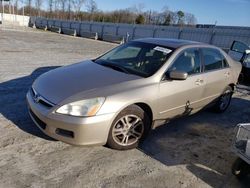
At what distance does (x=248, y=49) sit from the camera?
26.5 ft

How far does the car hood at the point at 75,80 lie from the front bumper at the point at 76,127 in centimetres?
22

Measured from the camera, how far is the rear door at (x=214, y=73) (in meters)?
4.92

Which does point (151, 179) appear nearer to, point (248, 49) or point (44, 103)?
point (44, 103)

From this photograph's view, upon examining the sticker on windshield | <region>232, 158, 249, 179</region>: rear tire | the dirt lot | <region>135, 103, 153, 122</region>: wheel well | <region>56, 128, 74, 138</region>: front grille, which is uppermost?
the sticker on windshield

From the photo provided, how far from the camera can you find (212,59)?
516cm

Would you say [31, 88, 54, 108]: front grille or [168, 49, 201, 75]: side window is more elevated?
[168, 49, 201, 75]: side window

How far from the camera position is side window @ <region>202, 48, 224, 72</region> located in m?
4.96

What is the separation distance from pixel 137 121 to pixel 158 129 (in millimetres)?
925

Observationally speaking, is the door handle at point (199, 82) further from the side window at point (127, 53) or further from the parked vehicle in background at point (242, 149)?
the parked vehicle in background at point (242, 149)

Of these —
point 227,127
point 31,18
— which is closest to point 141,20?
point 31,18

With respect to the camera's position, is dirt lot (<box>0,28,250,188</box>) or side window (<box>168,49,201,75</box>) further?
side window (<box>168,49,201,75</box>)

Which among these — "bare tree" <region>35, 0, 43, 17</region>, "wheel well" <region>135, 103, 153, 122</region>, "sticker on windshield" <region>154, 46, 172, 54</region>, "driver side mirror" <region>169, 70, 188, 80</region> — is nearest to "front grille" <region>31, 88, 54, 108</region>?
"wheel well" <region>135, 103, 153, 122</region>

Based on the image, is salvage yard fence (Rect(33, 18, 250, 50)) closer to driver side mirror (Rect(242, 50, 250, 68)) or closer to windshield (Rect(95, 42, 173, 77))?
driver side mirror (Rect(242, 50, 250, 68))

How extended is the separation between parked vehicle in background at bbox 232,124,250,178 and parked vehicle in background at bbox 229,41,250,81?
18.0 feet
